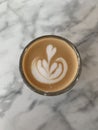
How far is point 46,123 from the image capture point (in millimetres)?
622

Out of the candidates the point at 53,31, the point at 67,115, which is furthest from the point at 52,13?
the point at 67,115

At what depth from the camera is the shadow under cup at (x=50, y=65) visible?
→ 63cm

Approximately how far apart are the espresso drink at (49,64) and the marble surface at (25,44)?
0.10ft

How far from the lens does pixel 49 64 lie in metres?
0.65

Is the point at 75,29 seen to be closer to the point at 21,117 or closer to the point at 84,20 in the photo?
the point at 84,20

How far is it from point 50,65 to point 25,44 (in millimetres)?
100

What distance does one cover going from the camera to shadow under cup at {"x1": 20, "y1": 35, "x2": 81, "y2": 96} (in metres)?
0.63

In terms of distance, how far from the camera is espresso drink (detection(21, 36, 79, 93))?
635 millimetres

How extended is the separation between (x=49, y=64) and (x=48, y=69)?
0.5 inches

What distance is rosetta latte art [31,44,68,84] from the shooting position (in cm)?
64

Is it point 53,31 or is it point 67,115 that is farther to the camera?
point 53,31

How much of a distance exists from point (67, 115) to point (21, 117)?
10 cm

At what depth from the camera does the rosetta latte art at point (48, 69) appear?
0.64 meters

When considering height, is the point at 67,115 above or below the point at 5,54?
below
